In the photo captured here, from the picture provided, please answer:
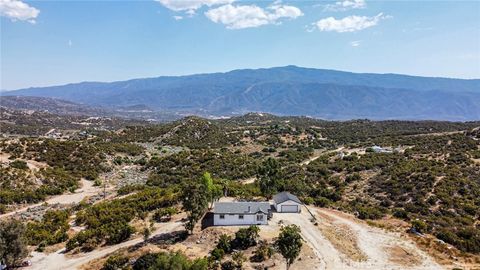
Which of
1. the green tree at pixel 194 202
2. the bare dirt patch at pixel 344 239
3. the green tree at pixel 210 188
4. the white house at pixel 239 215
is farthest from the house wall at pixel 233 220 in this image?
the bare dirt patch at pixel 344 239

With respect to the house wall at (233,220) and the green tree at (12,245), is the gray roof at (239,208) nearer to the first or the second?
the house wall at (233,220)

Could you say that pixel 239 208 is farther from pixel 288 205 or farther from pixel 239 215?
pixel 288 205

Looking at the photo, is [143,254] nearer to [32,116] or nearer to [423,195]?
[423,195]

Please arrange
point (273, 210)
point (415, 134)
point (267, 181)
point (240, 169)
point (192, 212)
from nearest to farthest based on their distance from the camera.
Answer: point (192, 212) < point (273, 210) < point (267, 181) < point (240, 169) < point (415, 134)

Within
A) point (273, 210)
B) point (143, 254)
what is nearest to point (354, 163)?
Answer: point (273, 210)

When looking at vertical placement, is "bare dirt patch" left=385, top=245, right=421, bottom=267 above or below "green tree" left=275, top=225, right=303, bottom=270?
below

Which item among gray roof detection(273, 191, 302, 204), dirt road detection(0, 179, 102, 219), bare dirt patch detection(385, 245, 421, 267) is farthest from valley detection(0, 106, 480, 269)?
gray roof detection(273, 191, 302, 204)

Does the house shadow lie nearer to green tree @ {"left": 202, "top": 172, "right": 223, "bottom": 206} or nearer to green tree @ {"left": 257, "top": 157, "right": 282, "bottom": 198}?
green tree @ {"left": 202, "top": 172, "right": 223, "bottom": 206}
